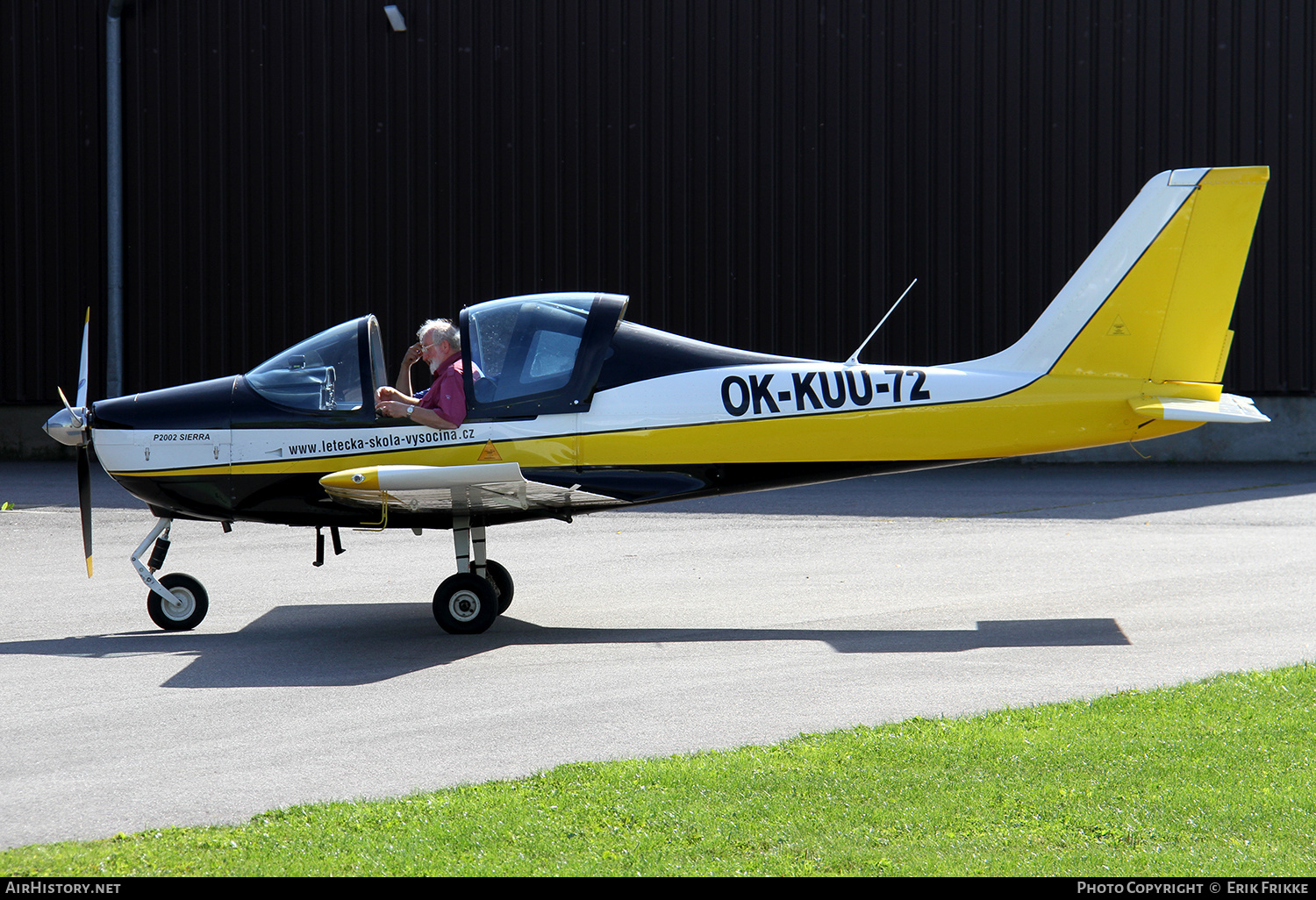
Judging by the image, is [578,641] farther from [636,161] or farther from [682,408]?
[636,161]

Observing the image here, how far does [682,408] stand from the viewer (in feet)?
27.1

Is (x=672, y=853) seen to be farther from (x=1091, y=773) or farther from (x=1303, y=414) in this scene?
(x=1303, y=414)

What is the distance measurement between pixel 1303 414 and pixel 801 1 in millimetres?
11119

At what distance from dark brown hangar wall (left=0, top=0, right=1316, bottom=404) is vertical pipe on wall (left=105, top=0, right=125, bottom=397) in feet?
1.29

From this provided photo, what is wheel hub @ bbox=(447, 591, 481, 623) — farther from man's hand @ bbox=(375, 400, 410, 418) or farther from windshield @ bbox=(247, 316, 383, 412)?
windshield @ bbox=(247, 316, 383, 412)

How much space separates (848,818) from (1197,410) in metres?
4.77

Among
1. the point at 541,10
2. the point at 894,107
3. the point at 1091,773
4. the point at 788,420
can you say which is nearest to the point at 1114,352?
the point at 788,420

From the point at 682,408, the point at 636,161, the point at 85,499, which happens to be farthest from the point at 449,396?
the point at 636,161

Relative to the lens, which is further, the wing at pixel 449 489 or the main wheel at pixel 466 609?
the main wheel at pixel 466 609

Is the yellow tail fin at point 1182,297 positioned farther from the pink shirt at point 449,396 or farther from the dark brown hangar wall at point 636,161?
the dark brown hangar wall at point 636,161

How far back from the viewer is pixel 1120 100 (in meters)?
20.4

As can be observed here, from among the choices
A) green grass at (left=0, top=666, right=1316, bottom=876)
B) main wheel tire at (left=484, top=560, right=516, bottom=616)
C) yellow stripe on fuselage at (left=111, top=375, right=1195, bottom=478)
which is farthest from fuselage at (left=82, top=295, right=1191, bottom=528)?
green grass at (left=0, top=666, right=1316, bottom=876)

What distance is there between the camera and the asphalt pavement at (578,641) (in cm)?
549

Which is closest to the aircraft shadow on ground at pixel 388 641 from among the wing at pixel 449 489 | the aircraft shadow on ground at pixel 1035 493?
the wing at pixel 449 489
